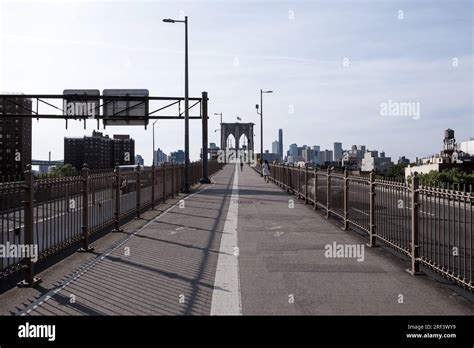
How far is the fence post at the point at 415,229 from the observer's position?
809cm

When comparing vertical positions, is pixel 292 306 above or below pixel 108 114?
below

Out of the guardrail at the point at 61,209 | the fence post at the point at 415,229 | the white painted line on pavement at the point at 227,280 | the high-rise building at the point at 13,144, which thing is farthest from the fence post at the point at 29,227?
the high-rise building at the point at 13,144

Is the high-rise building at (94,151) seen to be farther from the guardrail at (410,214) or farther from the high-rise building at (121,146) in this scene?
the guardrail at (410,214)

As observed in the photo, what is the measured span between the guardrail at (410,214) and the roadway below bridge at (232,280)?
1.04 ft

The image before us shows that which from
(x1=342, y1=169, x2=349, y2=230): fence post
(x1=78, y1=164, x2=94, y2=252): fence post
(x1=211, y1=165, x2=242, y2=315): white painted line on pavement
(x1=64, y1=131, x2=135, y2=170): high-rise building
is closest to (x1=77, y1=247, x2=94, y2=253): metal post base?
(x1=78, y1=164, x2=94, y2=252): fence post

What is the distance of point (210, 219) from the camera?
15.3m

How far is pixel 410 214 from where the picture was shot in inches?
353

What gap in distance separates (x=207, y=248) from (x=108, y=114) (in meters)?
27.6

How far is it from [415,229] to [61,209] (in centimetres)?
627
